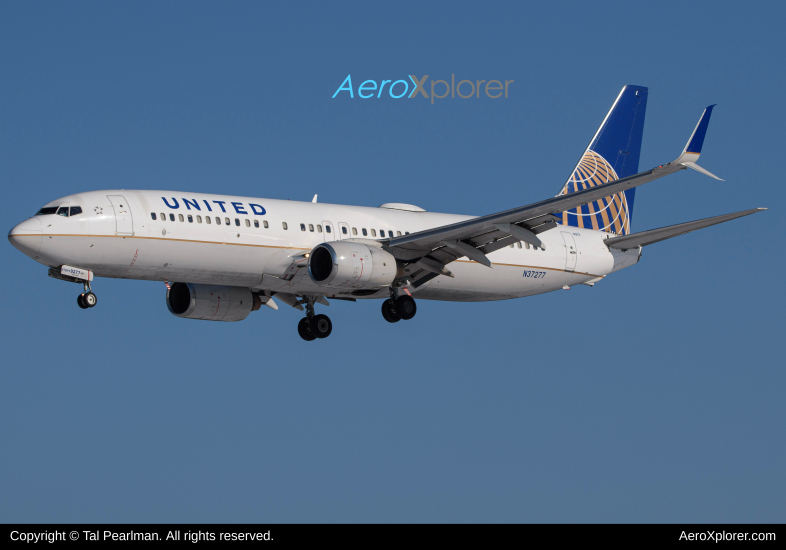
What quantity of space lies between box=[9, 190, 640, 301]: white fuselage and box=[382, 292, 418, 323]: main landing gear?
0.60m

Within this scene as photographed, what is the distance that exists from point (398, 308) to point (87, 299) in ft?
41.2

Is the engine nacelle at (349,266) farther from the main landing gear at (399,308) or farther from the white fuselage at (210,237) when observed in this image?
the main landing gear at (399,308)

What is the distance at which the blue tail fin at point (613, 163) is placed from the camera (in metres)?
54.8

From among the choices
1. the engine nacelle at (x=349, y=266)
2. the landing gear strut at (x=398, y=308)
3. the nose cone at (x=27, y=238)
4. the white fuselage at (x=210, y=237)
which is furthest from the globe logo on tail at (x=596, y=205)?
the nose cone at (x=27, y=238)

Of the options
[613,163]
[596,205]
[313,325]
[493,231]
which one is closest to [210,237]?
[313,325]

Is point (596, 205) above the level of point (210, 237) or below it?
above

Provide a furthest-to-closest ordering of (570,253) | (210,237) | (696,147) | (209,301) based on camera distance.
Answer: (570,253)
(209,301)
(210,237)
(696,147)

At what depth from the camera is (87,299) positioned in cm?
3959

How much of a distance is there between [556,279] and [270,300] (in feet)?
42.9

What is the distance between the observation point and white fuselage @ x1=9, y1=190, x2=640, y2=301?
128ft

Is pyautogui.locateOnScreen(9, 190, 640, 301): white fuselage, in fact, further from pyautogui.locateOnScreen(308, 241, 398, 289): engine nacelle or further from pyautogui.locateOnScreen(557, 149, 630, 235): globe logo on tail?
pyautogui.locateOnScreen(557, 149, 630, 235): globe logo on tail

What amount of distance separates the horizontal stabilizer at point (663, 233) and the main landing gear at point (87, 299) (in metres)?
23.2

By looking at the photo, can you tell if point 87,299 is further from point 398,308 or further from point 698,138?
point 698,138

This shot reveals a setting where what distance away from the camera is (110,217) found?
1555 inches
